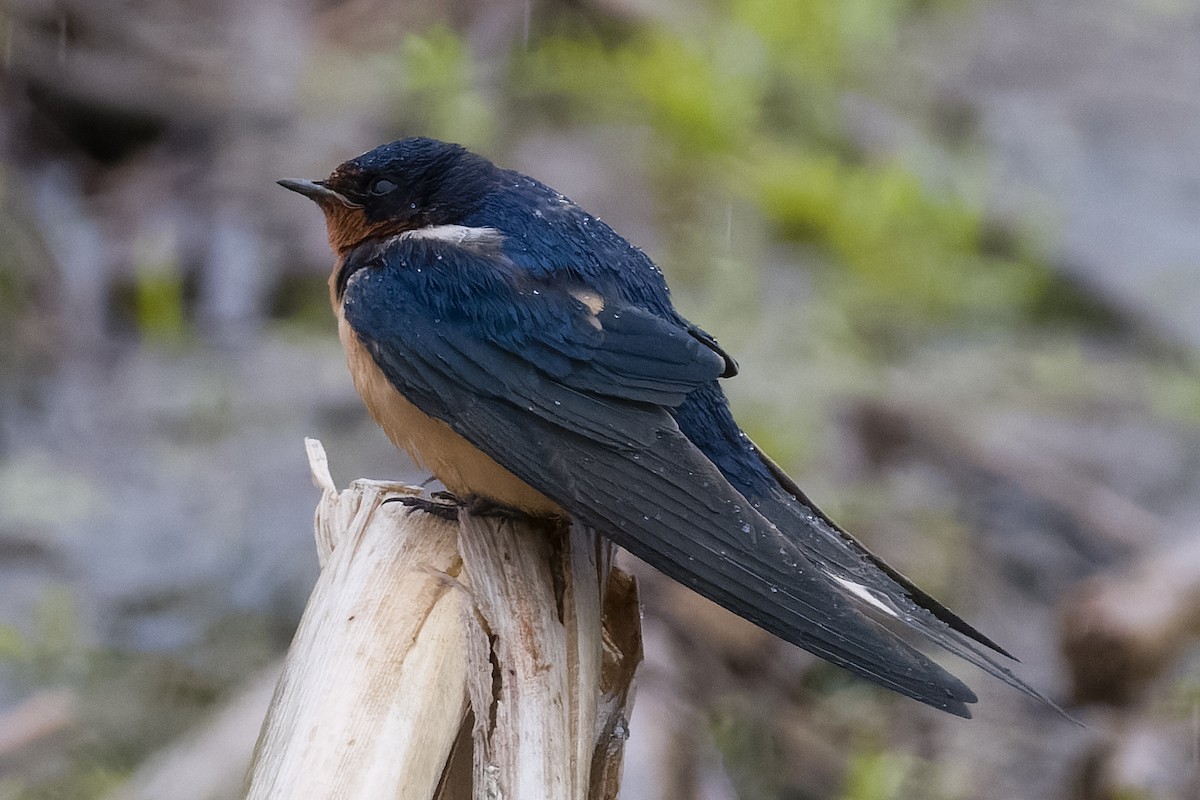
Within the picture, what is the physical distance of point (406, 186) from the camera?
2336 mm

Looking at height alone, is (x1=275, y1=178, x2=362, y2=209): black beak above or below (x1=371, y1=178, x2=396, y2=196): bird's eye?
below

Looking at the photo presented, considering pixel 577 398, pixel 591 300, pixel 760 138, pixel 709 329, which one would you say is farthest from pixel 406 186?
pixel 760 138

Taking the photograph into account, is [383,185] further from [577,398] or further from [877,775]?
[877,775]

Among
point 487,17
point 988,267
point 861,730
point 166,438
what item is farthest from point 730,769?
point 487,17

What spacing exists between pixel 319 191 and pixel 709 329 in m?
2.16

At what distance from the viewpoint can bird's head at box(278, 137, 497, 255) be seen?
232 centimetres

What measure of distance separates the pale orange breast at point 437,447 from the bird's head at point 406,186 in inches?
9.6

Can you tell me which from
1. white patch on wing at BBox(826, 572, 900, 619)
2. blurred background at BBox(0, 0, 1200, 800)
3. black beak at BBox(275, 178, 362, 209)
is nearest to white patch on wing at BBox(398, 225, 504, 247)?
black beak at BBox(275, 178, 362, 209)

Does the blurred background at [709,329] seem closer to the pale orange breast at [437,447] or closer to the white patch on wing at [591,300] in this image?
the pale orange breast at [437,447]

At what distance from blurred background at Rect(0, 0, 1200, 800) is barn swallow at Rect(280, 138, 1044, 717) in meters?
0.86

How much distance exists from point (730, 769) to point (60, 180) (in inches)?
119

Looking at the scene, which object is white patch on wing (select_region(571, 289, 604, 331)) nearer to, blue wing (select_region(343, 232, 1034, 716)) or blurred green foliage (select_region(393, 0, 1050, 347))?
blue wing (select_region(343, 232, 1034, 716))

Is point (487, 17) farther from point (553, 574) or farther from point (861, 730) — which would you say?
point (553, 574)

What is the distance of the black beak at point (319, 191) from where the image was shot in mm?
2344
